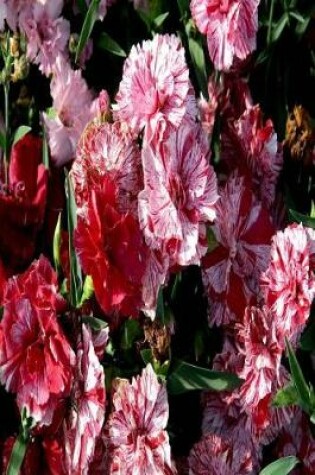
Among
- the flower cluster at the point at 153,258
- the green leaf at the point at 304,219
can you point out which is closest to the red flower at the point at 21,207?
the flower cluster at the point at 153,258

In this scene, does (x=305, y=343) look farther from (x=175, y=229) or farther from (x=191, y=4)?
(x=191, y=4)

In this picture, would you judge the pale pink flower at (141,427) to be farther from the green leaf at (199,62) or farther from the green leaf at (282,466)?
the green leaf at (199,62)

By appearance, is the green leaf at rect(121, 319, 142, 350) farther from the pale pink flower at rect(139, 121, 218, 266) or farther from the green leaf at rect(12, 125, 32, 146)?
the green leaf at rect(12, 125, 32, 146)

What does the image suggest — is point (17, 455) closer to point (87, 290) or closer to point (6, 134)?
point (87, 290)

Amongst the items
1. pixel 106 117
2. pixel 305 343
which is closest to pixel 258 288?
pixel 305 343

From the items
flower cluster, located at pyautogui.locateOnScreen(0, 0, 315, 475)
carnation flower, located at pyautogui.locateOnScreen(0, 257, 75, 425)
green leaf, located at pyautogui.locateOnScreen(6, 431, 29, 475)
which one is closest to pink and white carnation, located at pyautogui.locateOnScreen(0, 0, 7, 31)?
flower cluster, located at pyautogui.locateOnScreen(0, 0, 315, 475)
